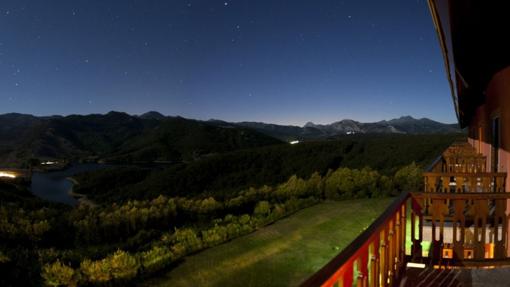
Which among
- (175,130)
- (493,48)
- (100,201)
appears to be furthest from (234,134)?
(493,48)

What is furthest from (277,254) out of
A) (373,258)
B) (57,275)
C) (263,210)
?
(373,258)

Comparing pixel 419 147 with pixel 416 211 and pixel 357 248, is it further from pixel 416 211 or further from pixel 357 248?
pixel 357 248

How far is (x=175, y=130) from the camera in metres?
93.7

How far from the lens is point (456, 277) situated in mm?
3312

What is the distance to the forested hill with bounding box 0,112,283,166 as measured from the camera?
267 feet

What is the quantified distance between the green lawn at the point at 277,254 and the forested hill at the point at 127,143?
68.2m

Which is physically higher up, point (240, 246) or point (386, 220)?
point (386, 220)

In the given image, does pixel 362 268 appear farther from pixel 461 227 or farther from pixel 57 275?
pixel 57 275

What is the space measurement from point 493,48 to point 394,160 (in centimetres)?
3629

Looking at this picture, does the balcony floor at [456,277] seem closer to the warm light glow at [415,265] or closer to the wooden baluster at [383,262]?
the warm light glow at [415,265]

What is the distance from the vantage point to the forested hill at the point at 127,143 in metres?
81.3

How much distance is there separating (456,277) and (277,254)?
3.25 metres

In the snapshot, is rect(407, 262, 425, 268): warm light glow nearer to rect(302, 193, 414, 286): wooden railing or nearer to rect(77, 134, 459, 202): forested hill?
rect(302, 193, 414, 286): wooden railing

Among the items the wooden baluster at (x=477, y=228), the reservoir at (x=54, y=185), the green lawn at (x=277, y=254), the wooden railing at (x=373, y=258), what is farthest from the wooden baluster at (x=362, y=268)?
the reservoir at (x=54, y=185)
